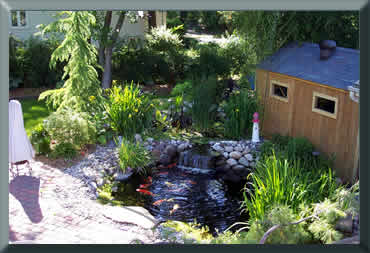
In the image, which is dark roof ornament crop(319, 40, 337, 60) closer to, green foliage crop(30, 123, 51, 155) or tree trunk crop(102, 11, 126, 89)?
green foliage crop(30, 123, 51, 155)

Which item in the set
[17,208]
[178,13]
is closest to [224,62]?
[17,208]

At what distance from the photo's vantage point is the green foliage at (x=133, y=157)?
742cm

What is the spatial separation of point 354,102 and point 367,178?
3.34 metres

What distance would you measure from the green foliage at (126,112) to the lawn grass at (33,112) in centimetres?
208

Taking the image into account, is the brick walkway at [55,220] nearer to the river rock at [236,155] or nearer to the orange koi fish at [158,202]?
the orange koi fish at [158,202]

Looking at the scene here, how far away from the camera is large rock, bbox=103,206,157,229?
5492 mm

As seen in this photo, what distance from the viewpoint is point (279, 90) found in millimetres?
8586

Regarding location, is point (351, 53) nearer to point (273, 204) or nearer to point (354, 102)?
point (354, 102)

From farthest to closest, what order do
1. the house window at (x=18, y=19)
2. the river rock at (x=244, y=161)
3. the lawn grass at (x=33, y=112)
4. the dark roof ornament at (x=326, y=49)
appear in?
the house window at (x=18, y=19) → the lawn grass at (x=33, y=112) → the river rock at (x=244, y=161) → the dark roof ornament at (x=326, y=49)

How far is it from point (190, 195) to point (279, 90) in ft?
10.4

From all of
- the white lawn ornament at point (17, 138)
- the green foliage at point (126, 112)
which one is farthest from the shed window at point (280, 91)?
the white lawn ornament at point (17, 138)

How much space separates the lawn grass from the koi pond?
133 inches

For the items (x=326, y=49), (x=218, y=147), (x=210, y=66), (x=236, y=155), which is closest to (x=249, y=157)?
(x=236, y=155)

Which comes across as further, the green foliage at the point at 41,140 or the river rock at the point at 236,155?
the river rock at the point at 236,155
